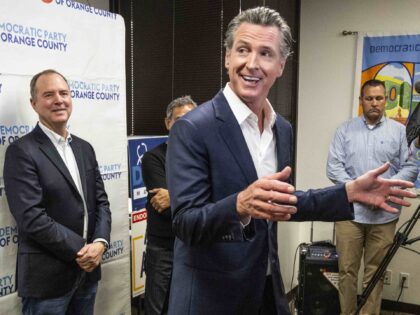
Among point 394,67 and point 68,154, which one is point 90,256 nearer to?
point 68,154

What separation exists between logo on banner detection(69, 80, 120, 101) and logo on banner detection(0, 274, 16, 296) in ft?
3.05

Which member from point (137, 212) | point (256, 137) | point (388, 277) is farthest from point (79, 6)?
point (388, 277)

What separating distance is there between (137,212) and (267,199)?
82.8 inches

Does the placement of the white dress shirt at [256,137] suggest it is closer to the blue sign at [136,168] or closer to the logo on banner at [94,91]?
the logo on banner at [94,91]

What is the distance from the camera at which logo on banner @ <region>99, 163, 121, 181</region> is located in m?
2.36

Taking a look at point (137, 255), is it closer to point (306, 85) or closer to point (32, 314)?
point (32, 314)

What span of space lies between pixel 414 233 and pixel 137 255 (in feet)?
7.23

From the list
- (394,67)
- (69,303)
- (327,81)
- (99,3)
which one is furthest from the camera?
(327,81)

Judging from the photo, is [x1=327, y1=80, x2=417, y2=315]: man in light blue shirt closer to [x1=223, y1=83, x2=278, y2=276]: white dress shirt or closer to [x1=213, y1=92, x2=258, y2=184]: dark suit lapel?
[x1=223, y1=83, x2=278, y2=276]: white dress shirt

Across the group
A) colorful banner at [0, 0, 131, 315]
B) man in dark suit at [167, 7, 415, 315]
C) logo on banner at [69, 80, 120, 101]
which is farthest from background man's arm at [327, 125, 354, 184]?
man in dark suit at [167, 7, 415, 315]

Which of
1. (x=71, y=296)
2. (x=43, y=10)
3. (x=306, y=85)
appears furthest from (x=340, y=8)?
(x=71, y=296)

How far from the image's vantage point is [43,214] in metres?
1.72

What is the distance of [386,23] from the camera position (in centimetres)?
338

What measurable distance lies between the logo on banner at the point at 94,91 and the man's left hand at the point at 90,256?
2.58 ft
